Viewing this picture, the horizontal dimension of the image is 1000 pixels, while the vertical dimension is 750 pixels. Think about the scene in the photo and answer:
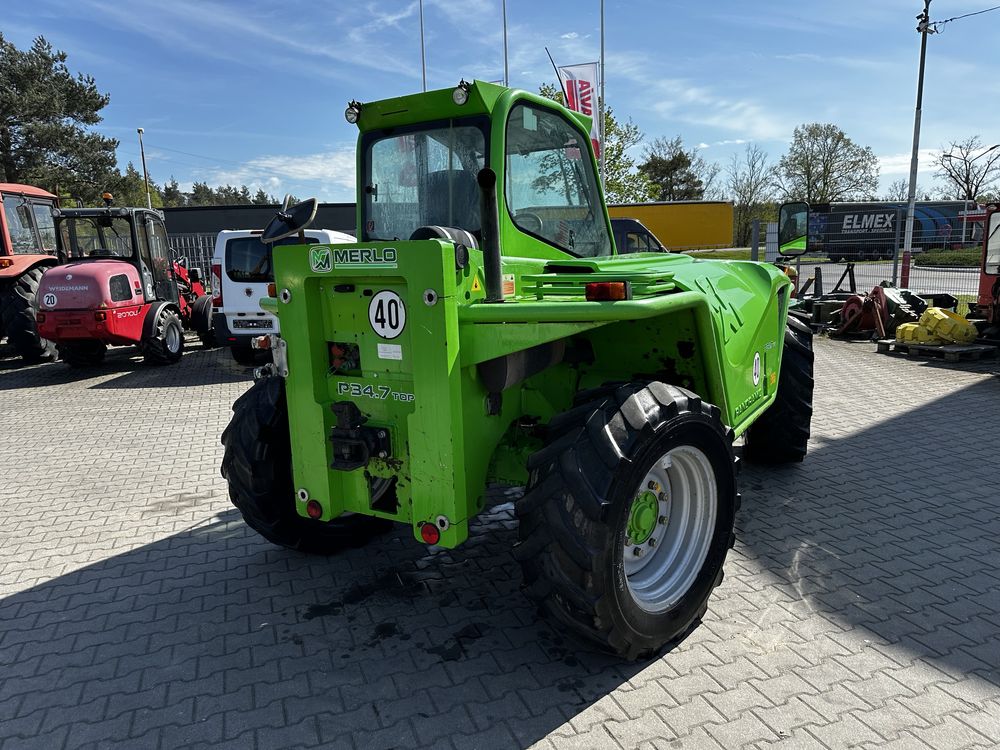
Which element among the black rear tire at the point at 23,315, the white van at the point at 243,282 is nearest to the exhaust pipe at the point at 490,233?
the white van at the point at 243,282

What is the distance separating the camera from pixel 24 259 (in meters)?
12.3

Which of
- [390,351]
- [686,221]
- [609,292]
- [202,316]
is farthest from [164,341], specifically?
[686,221]

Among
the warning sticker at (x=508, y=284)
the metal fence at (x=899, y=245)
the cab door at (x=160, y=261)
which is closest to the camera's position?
the warning sticker at (x=508, y=284)

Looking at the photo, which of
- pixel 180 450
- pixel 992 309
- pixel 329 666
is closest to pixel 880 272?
pixel 992 309

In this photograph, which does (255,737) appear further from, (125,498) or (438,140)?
(125,498)

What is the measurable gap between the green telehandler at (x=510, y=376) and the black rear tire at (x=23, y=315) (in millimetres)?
10050

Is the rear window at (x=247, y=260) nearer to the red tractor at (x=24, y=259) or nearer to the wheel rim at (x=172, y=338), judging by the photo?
the wheel rim at (x=172, y=338)

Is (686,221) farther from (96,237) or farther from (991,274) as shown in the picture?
(96,237)

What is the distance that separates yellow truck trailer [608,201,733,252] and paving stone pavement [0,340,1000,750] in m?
20.6

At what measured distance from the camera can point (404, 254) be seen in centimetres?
275

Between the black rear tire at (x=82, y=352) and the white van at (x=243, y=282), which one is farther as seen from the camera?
the black rear tire at (x=82, y=352)

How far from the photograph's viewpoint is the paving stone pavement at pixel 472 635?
102 inches

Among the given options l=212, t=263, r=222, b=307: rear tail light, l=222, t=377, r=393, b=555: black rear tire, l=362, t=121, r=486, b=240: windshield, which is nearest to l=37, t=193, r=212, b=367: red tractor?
l=212, t=263, r=222, b=307: rear tail light

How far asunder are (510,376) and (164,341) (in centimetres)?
1002
